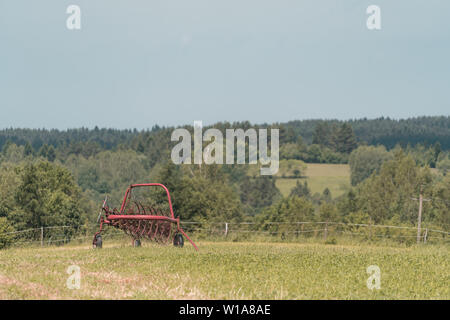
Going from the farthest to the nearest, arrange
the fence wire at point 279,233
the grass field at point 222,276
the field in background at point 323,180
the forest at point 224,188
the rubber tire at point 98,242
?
the field in background at point 323,180 → the forest at point 224,188 → the fence wire at point 279,233 → the rubber tire at point 98,242 → the grass field at point 222,276

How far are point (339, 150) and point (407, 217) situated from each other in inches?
4288

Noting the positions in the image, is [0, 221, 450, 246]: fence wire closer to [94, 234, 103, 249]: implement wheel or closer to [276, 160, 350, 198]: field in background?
[94, 234, 103, 249]: implement wheel

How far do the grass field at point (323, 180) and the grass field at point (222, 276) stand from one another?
117 meters

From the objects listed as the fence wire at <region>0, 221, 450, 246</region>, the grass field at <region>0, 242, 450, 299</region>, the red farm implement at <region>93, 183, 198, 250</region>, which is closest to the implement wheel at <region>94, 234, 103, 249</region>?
the red farm implement at <region>93, 183, 198, 250</region>

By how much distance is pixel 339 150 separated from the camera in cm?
Answer: 18600

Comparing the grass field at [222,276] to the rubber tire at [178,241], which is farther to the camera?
the rubber tire at [178,241]

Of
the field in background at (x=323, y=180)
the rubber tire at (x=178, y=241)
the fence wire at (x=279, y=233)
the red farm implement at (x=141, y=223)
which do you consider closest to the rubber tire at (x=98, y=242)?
the red farm implement at (x=141, y=223)

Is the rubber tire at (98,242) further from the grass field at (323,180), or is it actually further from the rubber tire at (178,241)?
the grass field at (323,180)

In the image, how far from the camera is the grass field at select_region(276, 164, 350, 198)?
139375mm

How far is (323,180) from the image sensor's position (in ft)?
486

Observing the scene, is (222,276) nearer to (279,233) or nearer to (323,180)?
(279,233)

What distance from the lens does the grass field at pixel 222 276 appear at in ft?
34.1
